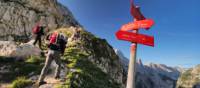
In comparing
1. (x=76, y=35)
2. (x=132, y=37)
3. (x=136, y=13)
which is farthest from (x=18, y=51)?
(x=132, y=37)

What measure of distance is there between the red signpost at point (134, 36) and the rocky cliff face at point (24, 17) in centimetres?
4773

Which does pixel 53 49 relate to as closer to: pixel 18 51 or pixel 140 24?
pixel 140 24

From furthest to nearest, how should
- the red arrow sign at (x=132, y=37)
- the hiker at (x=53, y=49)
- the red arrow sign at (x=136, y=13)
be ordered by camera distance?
the hiker at (x=53, y=49), the red arrow sign at (x=136, y=13), the red arrow sign at (x=132, y=37)

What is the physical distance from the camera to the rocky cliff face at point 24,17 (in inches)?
2459

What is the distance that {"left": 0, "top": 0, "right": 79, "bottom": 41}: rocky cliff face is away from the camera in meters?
62.5

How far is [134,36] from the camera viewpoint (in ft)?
43.8

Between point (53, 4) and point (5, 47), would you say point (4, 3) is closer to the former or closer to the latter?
point (53, 4)

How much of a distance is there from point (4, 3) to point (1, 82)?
52593 mm

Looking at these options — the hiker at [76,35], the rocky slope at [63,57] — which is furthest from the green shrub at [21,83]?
the hiker at [76,35]

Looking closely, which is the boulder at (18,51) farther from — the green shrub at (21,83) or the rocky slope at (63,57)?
the green shrub at (21,83)

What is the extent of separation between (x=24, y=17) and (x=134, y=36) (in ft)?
183

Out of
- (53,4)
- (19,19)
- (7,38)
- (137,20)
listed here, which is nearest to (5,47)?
(137,20)

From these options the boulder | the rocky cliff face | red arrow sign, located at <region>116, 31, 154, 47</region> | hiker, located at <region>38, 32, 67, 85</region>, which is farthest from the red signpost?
the rocky cliff face

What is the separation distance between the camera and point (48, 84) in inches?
670
